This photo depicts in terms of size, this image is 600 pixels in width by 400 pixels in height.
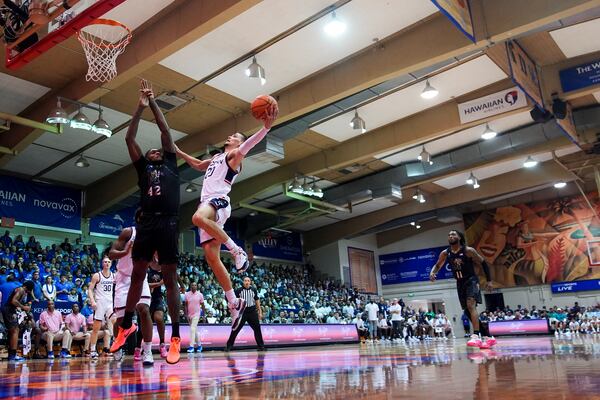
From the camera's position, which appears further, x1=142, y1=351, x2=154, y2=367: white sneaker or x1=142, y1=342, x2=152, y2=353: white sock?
x1=142, y1=342, x2=152, y2=353: white sock

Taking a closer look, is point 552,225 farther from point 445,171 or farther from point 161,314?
point 161,314

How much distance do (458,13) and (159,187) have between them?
20.7 ft

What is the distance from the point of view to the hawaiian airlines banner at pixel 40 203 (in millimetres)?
17000

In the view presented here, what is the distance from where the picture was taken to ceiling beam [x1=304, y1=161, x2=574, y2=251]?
22.4 m

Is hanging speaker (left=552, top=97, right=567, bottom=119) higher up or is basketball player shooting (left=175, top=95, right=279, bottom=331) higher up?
hanging speaker (left=552, top=97, right=567, bottom=119)

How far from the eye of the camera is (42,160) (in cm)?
1662

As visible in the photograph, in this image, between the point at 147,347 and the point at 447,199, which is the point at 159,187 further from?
the point at 447,199

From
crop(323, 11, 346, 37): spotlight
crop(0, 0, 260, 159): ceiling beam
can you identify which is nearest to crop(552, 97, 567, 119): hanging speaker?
crop(323, 11, 346, 37): spotlight

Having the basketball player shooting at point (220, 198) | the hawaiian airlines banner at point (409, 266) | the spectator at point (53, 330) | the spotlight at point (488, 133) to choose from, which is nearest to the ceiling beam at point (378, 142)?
the spotlight at point (488, 133)

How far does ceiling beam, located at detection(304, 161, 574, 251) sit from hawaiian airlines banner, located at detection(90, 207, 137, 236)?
12.0 m

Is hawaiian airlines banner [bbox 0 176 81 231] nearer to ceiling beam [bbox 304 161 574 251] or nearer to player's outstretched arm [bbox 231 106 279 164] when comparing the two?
ceiling beam [bbox 304 161 574 251]

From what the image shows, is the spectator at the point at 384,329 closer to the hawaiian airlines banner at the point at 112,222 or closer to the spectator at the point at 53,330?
the hawaiian airlines banner at the point at 112,222

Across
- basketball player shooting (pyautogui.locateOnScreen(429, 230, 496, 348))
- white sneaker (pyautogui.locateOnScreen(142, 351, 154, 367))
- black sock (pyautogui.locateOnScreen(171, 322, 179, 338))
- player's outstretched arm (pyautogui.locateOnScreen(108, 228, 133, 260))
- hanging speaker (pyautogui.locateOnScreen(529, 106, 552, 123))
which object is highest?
hanging speaker (pyautogui.locateOnScreen(529, 106, 552, 123))

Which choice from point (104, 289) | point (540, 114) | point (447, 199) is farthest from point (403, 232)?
point (104, 289)
